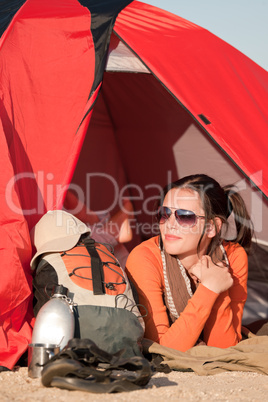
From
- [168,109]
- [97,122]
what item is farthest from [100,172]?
[168,109]

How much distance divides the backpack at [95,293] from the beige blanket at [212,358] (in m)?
0.14

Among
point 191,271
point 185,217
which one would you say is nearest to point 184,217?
point 185,217

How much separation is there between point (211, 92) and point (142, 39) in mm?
450

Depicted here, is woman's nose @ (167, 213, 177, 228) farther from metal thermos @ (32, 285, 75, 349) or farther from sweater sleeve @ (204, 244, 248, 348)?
metal thermos @ (32, 285, 75, 349)

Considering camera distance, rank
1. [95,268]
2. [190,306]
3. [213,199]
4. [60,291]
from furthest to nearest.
Result: [213,199] → [190,306] → [95,268] → [60,291]

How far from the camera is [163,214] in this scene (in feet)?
8.55

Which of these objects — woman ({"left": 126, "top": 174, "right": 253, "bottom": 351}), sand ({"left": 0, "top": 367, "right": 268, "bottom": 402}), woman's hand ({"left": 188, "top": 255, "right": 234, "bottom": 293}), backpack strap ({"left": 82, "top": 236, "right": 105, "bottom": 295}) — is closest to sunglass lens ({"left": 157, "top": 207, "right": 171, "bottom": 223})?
woman ({"left": 126, "top": 174, "right": 253, "bottom": 351})

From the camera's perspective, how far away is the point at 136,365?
1.87 metres

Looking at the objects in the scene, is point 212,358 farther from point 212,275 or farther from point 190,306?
point 212,275

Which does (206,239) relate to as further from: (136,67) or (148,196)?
(148,196)

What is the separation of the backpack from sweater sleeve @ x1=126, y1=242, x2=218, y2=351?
139mm

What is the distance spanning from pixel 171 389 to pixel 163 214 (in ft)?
3.00

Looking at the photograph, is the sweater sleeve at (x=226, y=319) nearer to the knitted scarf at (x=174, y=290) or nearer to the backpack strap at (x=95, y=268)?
the knitted scarf at (x=174, y=290)

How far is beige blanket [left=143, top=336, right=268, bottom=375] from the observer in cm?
223
